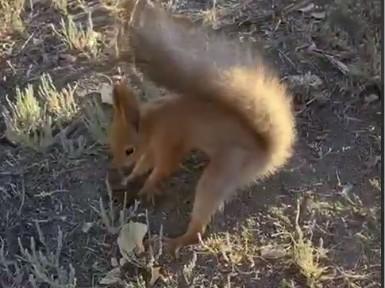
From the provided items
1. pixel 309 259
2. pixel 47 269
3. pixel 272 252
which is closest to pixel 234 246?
pixel 272 252

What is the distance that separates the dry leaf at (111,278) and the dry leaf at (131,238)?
63mm

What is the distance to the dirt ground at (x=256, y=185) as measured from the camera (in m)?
3.18

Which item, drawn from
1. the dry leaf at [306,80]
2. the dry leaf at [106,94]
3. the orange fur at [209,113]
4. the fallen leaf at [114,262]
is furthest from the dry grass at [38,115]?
the dry leaf at [306,80]

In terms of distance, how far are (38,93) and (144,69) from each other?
2.63ft

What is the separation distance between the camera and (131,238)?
128 inches

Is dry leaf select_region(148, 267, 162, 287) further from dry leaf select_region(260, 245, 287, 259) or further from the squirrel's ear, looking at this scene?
the squirrel's ear

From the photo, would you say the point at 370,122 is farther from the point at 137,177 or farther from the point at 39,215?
the point at 39,215

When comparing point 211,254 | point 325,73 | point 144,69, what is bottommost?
point 211,254

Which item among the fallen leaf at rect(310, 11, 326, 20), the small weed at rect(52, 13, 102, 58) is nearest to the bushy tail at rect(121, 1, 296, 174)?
the small weed at rect(52, 13, 102, 58)

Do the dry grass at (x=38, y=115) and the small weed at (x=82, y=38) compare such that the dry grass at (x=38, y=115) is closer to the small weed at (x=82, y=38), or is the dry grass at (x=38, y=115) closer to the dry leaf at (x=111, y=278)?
the small weed at (x=82, y=38)

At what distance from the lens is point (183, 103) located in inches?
131

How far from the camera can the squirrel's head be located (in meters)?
3.26

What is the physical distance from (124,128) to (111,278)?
1.78 feet

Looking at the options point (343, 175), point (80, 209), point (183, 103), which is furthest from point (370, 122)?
point (80, 209)
